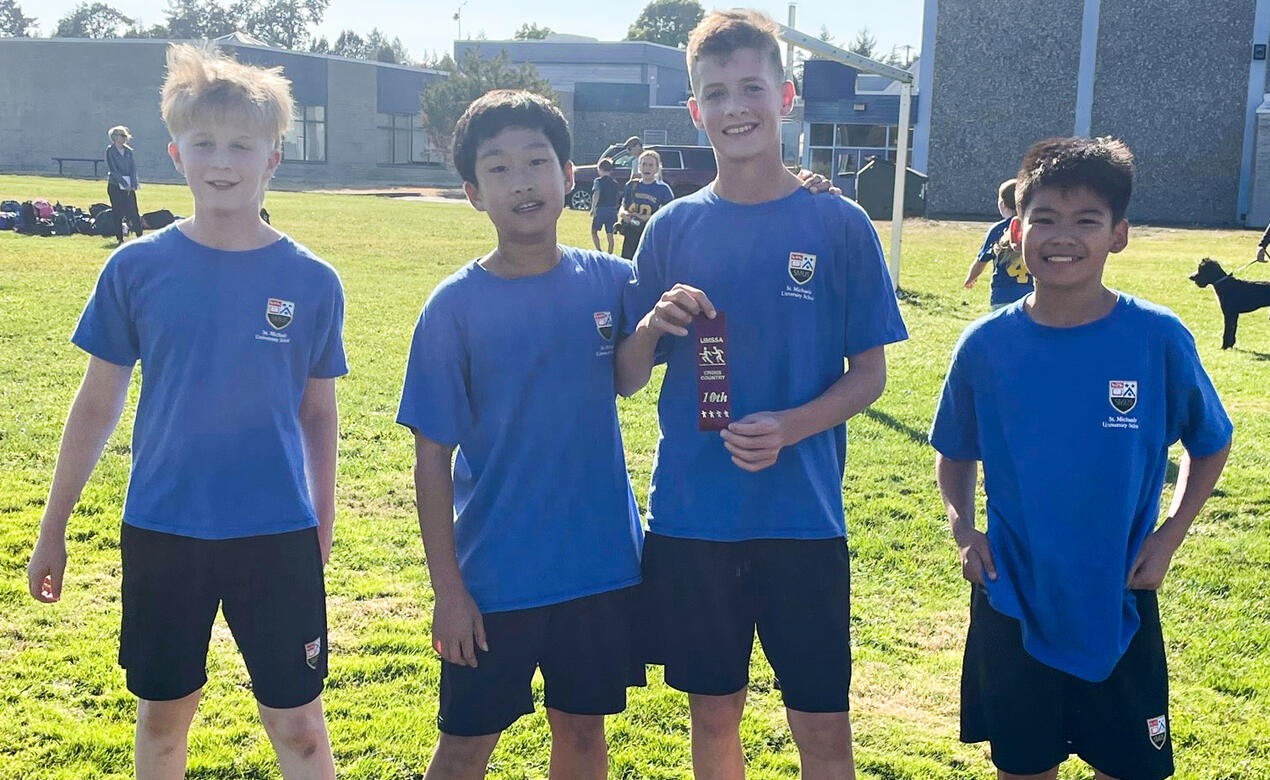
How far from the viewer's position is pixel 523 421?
2.80 metres

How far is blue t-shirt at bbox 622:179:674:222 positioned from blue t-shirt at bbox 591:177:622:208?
2.72 m

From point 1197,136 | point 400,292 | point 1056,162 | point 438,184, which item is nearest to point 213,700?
point 1056,162

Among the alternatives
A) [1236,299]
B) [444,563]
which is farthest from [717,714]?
[1236,299]

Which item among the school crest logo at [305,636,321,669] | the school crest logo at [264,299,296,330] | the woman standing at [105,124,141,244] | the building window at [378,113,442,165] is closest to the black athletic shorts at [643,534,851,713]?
the school crest logo at [305,636,321,669]

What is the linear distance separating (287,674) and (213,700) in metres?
1.57

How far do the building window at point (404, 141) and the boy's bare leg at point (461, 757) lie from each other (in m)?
59.6

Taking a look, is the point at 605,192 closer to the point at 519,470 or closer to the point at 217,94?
the point at 217,94

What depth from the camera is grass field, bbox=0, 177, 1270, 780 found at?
385 cm

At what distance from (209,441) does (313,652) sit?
1.84ft

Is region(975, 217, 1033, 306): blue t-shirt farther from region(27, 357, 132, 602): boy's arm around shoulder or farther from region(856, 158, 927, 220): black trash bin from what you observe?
region(856, 158, 927, 220): black trash bin

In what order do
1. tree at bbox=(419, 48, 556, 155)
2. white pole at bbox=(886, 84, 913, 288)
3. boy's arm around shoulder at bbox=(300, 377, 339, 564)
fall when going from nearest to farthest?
boy's arm around shoulder at bbox=(300, 377, 339, 564) → white pole at bbox=(886, 84, 913, 288) → tree at bbox=(419, 48, 556, 155)

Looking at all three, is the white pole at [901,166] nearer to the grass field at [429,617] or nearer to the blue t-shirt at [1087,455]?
the grass field at [429,617]

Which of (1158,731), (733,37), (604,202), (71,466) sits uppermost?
(733,37)

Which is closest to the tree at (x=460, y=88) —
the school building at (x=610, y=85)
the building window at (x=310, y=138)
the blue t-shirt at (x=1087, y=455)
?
the school building at (x=610, y=85)
